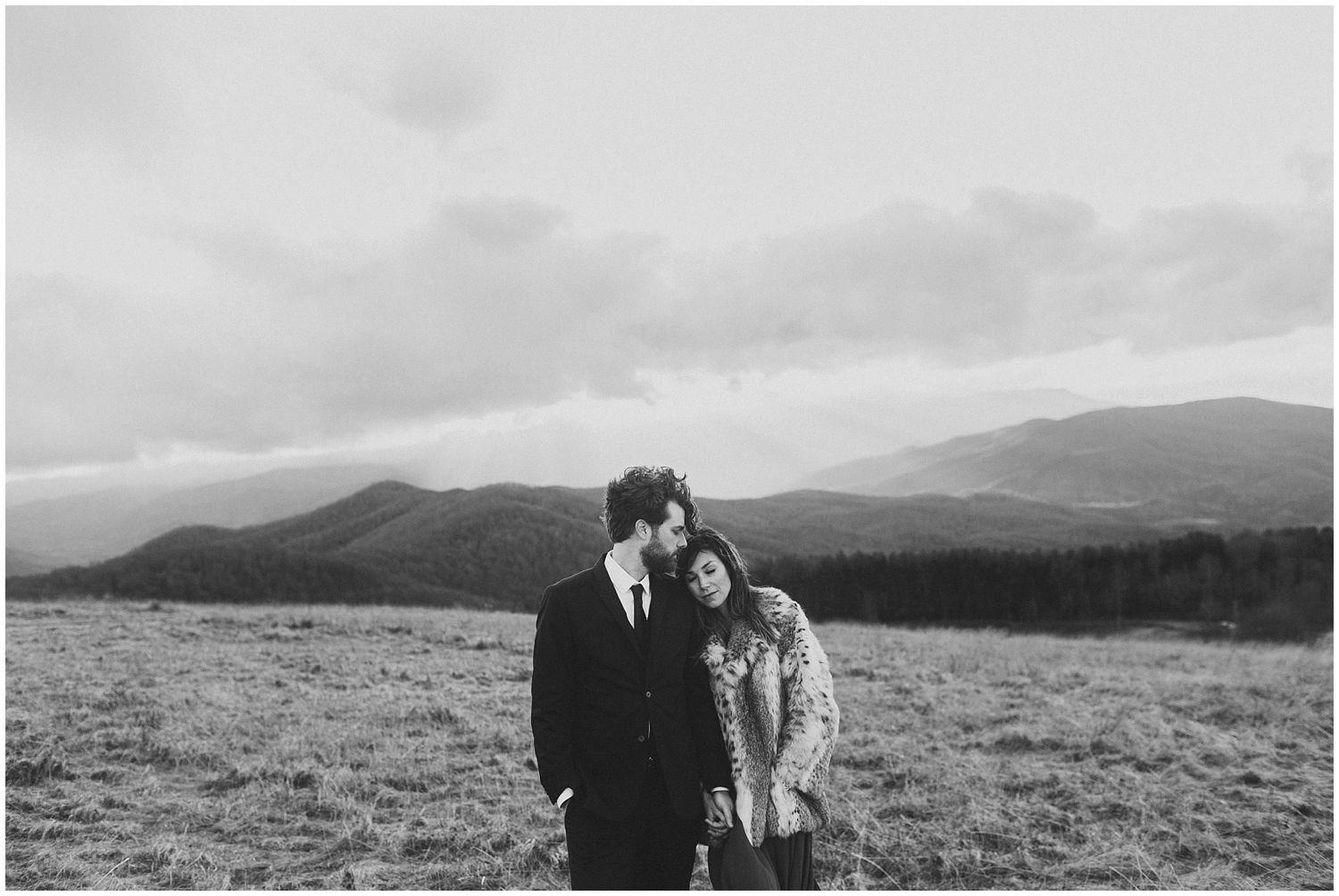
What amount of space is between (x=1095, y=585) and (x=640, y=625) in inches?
2118

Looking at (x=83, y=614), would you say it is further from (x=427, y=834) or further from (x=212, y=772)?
(x=427, y=834)

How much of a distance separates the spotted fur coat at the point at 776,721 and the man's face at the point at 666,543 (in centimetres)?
43

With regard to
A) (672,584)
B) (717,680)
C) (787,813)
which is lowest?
(787,813)

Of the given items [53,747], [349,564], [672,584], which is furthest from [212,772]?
[349,564]

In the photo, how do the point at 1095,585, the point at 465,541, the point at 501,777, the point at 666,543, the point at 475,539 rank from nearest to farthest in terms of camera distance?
the point at 666,543 → the point at 501,777 → the point at 1095,585 → the point at 465,541 → the point at 475,539

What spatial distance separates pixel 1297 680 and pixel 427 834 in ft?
50.5

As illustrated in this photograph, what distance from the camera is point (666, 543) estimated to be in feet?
12.0

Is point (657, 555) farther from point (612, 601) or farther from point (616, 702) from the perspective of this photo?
point (616, 702)

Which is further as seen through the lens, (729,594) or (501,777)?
(501,777)

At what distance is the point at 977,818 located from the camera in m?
7.32

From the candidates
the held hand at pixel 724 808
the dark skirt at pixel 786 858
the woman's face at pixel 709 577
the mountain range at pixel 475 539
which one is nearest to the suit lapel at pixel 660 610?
the woman's face at pixel 709 577

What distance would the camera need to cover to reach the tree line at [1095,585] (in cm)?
4931

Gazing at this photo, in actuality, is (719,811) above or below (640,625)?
below

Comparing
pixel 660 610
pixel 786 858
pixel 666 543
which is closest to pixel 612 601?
pixel 660 610
